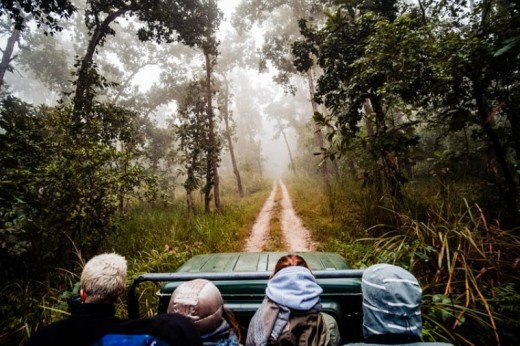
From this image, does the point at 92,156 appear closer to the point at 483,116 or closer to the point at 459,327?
the point at 459,327

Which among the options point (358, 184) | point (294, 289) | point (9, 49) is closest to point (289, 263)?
point (294, 289)

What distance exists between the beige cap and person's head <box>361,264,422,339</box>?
978 mm

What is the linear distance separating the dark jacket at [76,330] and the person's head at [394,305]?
4.96ft

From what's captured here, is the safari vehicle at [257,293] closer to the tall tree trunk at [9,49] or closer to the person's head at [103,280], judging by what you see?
the person's head at [103,280]

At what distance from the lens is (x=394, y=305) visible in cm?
162

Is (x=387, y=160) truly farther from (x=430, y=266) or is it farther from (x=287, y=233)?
(x=287, y=233)

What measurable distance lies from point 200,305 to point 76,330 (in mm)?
653

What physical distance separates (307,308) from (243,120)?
46.5 meters

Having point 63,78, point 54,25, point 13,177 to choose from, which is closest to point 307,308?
point 13,177

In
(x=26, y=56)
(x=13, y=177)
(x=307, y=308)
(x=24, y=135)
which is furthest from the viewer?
(x=26, y=56)

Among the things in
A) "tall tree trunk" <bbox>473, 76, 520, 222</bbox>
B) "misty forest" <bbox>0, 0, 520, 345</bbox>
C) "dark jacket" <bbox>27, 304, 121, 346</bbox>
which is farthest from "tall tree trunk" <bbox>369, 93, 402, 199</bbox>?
"dark jacket" <bbox>27, 304, 121, 346</bbox>

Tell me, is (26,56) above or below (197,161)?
above

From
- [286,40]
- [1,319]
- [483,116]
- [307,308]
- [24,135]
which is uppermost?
[286,40]

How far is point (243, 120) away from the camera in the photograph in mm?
47125
